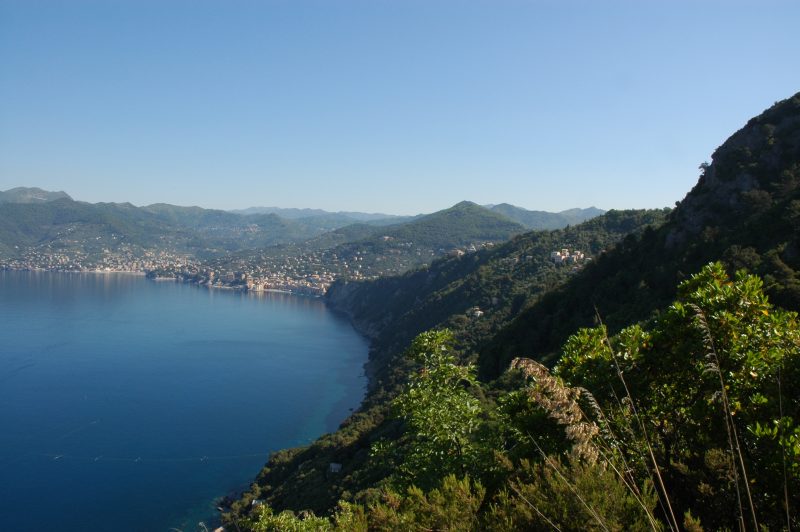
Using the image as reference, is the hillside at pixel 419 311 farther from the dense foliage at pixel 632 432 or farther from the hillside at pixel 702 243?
the dense foliage at pixel 632 432

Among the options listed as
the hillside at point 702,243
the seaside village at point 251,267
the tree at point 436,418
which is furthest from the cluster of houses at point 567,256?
the seaside village at point 251,267

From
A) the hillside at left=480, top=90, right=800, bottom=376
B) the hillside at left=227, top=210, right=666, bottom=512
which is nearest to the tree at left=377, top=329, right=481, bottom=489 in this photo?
the hillside at left=227, top=210, right=666, bottom=512

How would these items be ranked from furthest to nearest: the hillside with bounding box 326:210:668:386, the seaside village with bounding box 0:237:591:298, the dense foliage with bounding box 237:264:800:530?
the seaside village with bounding box 0:237:591:298 → the hillside with bounding box 326:210:668:386 → the dense foliage with bounding box 237:264:800:530

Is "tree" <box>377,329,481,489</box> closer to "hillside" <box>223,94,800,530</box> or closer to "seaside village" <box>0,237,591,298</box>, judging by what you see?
"hillside" <box>223,94,800,530</box>

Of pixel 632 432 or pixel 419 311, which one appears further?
pixel 419 311

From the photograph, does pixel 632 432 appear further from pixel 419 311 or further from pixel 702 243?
pixel 419 311

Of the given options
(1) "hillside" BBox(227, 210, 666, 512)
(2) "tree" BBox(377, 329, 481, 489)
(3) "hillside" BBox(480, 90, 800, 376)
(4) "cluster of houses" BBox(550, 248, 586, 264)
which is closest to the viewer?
(2) "tree" BBox(377, 329, 481, 489)

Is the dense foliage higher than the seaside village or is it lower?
higher

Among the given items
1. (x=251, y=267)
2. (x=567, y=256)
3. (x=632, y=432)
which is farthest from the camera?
(x=251, y=267)

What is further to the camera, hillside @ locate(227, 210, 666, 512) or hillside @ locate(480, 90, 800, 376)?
hillside @ locate(227, 210, 666, 512)

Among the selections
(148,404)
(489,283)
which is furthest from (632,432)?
(489,283)

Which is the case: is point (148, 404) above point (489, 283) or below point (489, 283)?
below
